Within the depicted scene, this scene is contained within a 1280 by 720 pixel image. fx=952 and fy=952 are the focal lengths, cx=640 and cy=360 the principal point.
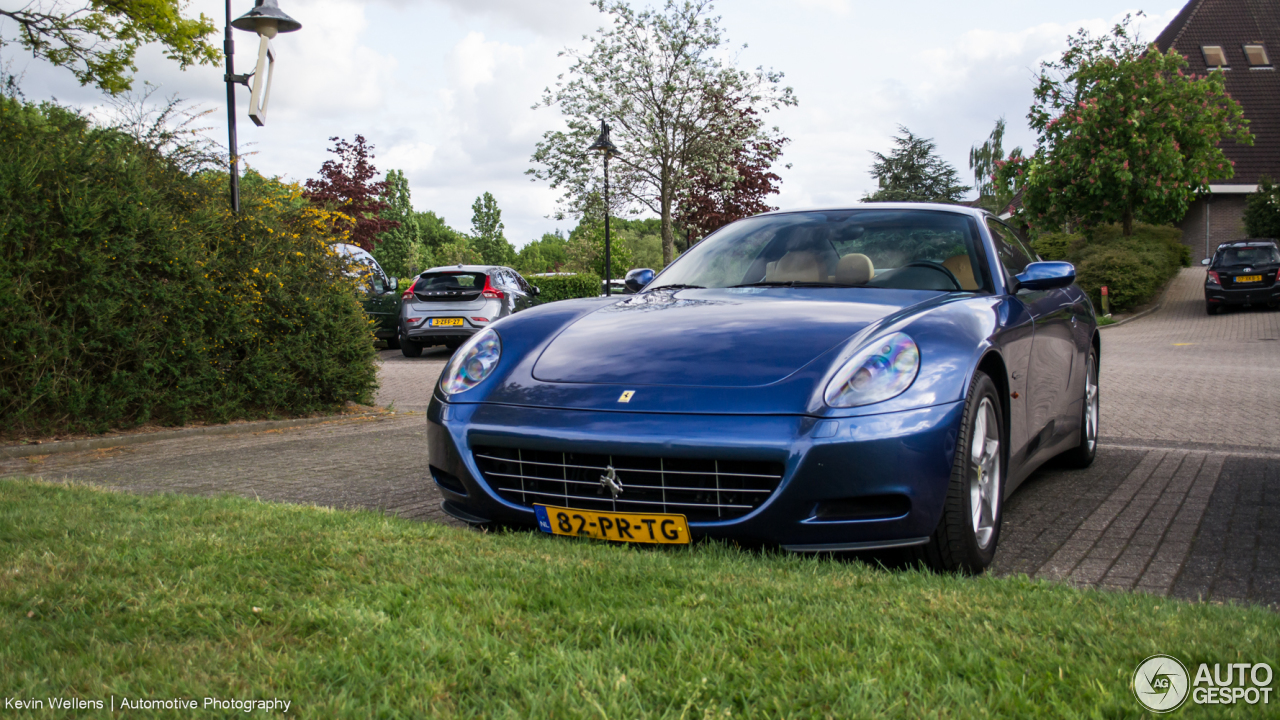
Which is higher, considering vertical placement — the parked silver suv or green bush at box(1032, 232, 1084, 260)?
green bush at box(1032, 232, 1084, 260)

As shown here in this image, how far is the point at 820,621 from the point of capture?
2422 mm

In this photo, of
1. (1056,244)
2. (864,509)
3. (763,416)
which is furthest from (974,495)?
(1056,244)

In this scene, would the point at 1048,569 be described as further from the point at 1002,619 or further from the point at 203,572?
the point at 203,572

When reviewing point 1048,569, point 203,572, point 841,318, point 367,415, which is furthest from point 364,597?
point 367,415

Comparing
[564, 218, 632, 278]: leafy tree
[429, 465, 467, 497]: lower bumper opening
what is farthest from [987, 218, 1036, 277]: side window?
[564, 218, 632, 278]: leafy tree

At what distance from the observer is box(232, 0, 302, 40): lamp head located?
9.27m

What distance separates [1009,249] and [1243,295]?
21.7 meters

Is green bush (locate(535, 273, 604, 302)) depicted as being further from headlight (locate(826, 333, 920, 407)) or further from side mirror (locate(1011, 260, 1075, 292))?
headlight (locate(826, 333, 920, 407))

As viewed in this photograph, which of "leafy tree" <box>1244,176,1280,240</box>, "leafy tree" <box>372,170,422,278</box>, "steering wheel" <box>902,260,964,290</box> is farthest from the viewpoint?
"leafy tree" <box>372,170,422,278</box>

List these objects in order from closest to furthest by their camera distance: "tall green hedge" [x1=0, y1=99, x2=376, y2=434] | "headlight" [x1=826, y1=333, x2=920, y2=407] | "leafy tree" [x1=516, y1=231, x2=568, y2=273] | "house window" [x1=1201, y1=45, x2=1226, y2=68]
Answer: "headlight" [x1=826, y1=333, x2=920, y2=407]
"tall green hedge" [x1=0, y1=99, x2=376, y2=434]
"house window" [x1=1201, y1=45, x2=1226, y2=68]
"leafy tree" [x1=516, y1=231, x2=568, y2=273]

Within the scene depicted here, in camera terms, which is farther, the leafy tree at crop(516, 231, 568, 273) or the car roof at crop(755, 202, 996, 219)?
the leafy tree at crop(516, 231, 568, 273)

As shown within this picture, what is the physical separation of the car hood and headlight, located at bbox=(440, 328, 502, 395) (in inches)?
9.1

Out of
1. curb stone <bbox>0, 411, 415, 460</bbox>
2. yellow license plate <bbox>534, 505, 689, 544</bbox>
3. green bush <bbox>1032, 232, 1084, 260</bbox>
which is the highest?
A: green bush <bbox>1032, 232, 1084, 260</bbox>

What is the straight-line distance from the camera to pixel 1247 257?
22.8 m
